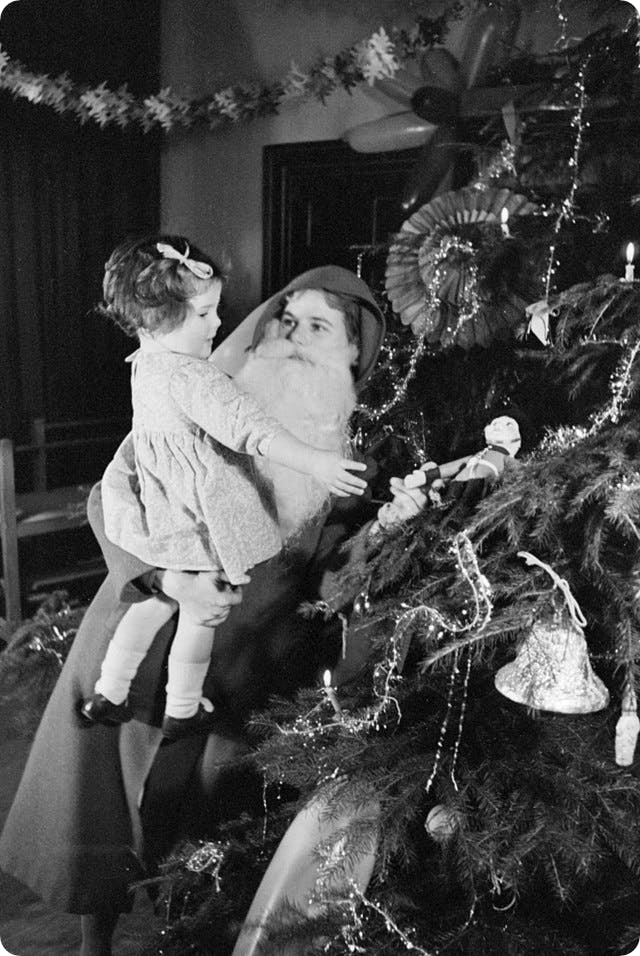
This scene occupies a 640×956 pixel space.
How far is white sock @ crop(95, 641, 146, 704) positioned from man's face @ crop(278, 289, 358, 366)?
0.45m

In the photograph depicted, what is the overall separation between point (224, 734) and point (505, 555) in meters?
0.46

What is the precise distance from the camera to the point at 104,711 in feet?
3.83

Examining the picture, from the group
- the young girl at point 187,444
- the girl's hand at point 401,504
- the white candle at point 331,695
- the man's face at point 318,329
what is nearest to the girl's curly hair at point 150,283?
the young girl at point 187,444

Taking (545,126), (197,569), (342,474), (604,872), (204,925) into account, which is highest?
(545,126)

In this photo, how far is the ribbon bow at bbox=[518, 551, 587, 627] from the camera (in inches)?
36.2

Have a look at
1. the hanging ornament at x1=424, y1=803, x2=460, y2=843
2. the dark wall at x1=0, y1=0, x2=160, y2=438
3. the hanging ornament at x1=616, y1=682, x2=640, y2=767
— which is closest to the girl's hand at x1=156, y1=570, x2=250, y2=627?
the dark wall at x1=0, y1=0, x2=160, y2=438

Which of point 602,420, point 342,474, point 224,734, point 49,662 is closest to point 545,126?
point 602,420

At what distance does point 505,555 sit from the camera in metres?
0.97

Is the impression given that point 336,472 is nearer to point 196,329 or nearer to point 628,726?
point 196,329

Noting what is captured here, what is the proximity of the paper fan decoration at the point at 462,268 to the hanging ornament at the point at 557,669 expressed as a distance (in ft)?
0.99

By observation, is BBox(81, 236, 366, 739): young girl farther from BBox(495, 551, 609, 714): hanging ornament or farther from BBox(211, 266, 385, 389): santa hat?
BBox(495, 551, 609, 714): hanging ornament

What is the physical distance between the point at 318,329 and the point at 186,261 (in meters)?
0.18

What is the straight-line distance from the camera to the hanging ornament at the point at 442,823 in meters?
0.92

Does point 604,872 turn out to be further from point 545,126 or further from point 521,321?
point 545,126
